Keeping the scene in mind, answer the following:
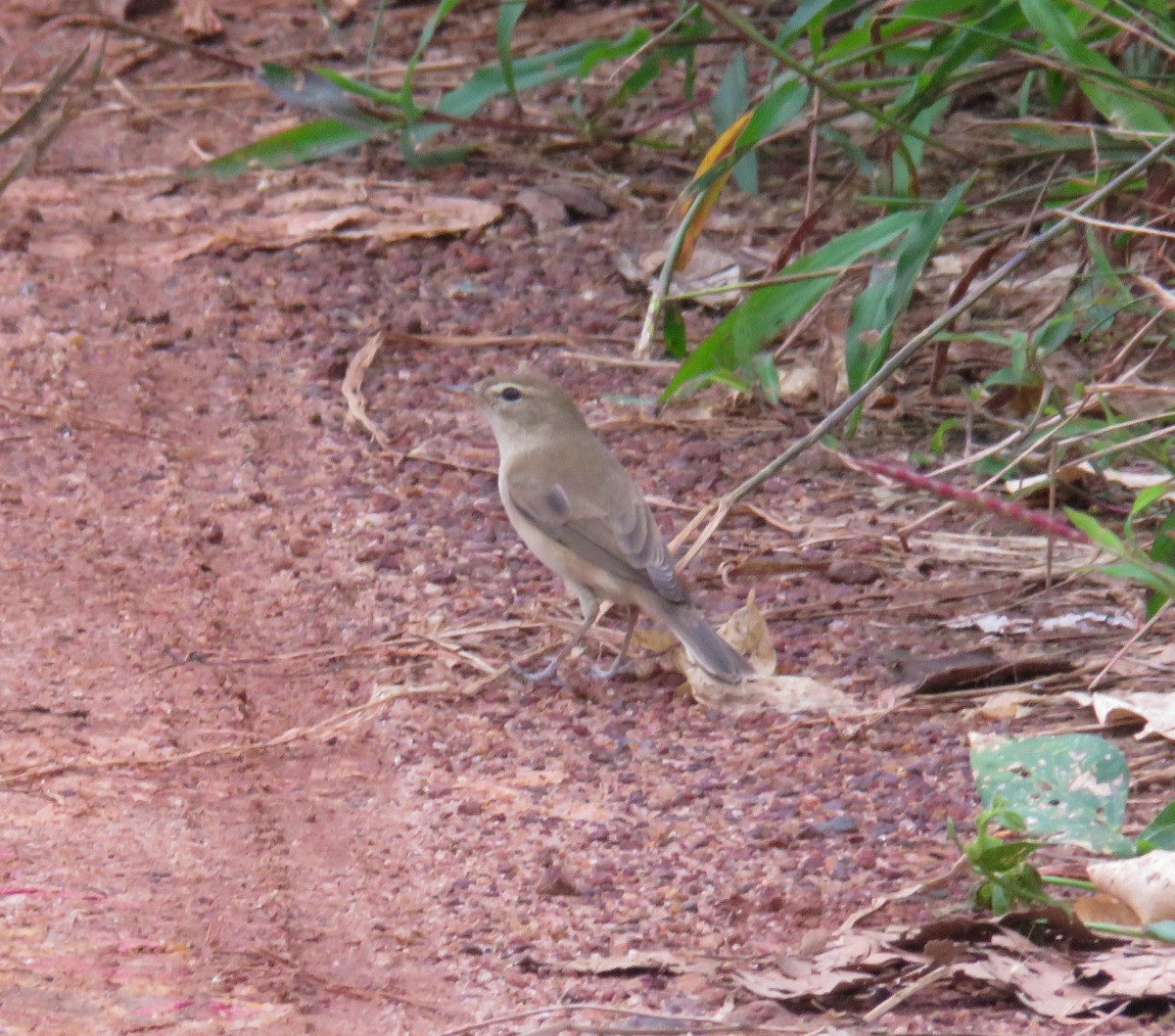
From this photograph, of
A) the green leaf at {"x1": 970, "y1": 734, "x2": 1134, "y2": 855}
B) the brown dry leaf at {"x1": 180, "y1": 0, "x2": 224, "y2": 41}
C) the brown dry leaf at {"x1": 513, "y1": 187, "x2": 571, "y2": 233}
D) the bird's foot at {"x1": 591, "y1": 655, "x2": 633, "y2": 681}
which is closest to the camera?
the green leaf at {"x1": 970, "y1": 734, "x2": 1134, "y2": 855}

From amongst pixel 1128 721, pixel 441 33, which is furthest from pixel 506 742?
pixel 441 33

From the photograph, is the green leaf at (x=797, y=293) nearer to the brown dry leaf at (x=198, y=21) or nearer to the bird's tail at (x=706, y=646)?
the bird's tail at (x=706, y=646)

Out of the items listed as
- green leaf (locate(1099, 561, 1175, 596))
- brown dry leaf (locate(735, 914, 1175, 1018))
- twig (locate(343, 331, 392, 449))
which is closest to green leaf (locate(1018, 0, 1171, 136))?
green leaf (locate(1099, 561, 1175, 596))

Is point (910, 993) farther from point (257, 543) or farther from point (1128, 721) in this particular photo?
point (257, 543)

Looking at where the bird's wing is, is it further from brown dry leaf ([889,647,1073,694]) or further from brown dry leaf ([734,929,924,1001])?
brown dry leaf ([734,929,924,1001])

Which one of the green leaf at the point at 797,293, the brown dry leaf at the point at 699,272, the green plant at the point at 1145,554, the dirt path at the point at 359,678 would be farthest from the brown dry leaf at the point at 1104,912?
the brown dry leaf at the point at 699,272

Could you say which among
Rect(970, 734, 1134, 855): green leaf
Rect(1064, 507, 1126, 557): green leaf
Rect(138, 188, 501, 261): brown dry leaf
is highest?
Rect(1064, 507, 1126, 557): green leaf

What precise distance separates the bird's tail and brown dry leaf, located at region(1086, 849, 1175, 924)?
167 centimetres

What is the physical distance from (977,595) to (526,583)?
1457mm

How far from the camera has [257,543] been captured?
575 centimetres

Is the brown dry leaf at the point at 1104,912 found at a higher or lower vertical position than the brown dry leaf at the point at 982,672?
higher

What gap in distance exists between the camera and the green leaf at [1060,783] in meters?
3.47

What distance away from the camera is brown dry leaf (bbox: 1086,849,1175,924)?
10.4 feet

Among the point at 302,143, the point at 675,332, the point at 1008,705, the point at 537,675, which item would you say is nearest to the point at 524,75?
the point at 302,143
